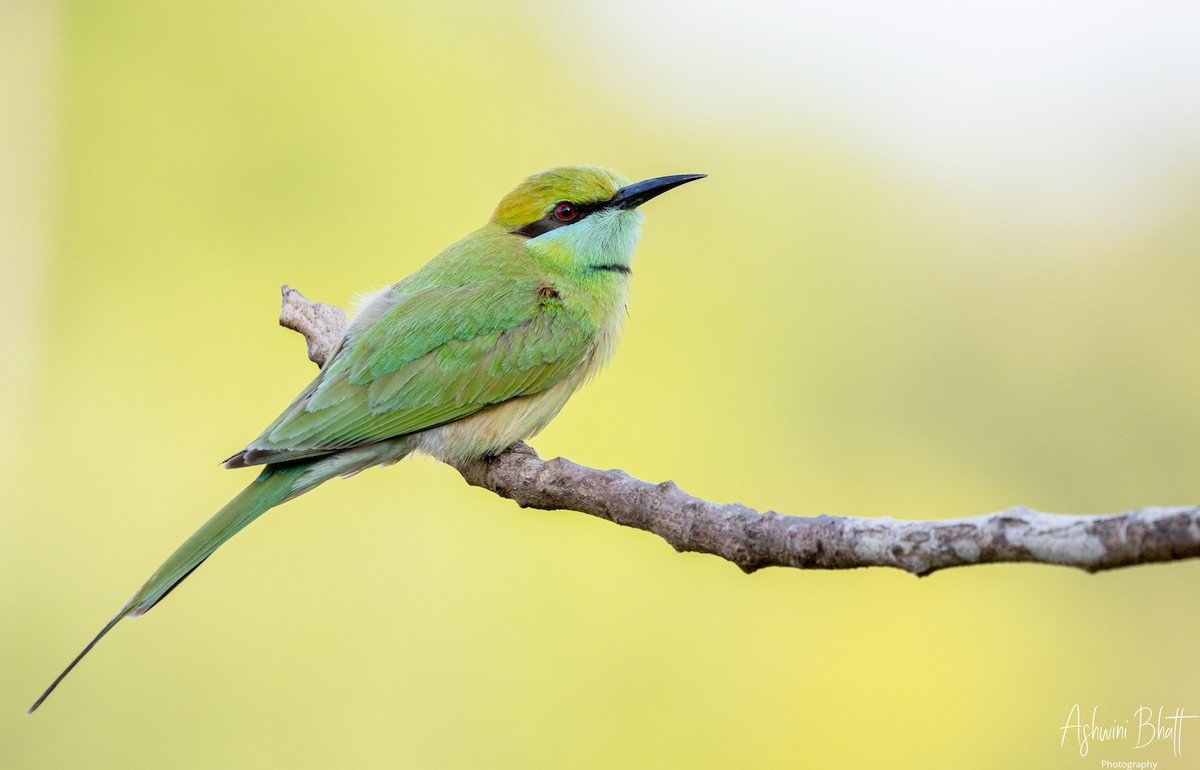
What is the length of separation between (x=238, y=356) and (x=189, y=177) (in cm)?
174

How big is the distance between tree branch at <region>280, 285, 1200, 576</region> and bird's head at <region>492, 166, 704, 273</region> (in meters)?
1.14

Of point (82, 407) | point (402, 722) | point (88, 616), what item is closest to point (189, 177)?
point (82, 407)

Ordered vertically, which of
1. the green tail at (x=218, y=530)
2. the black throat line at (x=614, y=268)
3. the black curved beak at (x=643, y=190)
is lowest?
the green tail at (x=218, y=530)

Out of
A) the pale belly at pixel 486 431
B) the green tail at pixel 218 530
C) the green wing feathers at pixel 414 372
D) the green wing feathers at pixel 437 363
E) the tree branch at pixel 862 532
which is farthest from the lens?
the pale belly at pixel 486 431

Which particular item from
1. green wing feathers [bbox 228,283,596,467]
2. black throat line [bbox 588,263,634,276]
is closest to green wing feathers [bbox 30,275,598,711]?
green wing feathers [bbox 228,283,596,467]

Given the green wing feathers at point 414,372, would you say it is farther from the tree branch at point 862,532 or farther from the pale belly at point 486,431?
the tree branch at point 862,532

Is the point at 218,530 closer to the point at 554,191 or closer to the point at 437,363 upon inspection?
the point at 437,363

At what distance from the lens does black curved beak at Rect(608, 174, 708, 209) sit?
3.99m

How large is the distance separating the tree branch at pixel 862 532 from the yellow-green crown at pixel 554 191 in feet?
4.31

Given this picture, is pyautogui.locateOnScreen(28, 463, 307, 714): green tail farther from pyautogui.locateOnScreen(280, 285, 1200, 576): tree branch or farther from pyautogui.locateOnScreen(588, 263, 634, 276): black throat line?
pyautogui.locateOnScreen(588, 263, 634, 276): black throat line

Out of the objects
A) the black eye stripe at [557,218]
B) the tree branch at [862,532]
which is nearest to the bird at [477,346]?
the black eye stripe at [557,218]

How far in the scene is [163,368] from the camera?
260 inches

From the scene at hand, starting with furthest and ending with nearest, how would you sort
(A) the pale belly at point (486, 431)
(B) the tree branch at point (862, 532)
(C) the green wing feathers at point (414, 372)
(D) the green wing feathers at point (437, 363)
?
(A) the pale belly at point (486, 431) < (D) the green wing feathers at point (437, 363) < (C) the green wing feathers at point (414, 372) < (B) the tree branch at point (862, 532)

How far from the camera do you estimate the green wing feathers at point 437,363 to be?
3.33 meters
